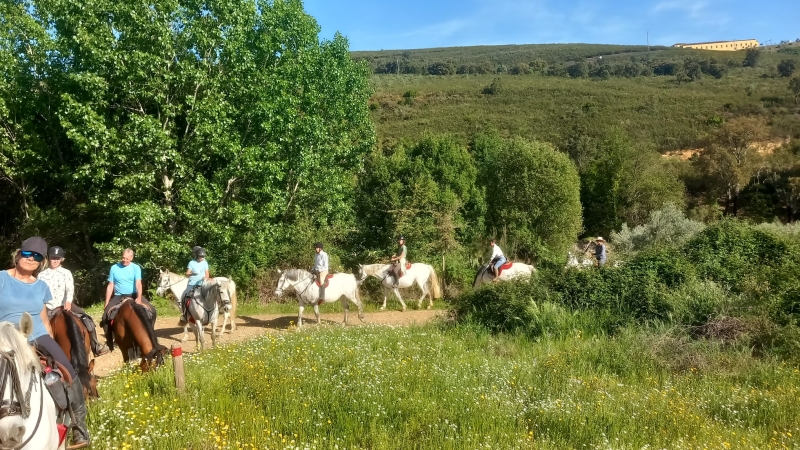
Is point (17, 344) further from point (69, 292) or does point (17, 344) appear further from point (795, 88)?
point (795, 88)

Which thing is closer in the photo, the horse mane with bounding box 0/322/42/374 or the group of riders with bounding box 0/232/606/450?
the horse mane with bounding box 0/322/42/374

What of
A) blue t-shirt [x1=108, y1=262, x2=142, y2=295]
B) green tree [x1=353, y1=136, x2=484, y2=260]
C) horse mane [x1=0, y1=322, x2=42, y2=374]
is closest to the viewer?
horse mane [x1=0, y1=322, x2=42, y2=374]

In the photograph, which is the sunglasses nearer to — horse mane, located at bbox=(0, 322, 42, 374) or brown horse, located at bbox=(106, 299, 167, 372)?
horse mane, located at bbox=(0, 322, 42, 374)

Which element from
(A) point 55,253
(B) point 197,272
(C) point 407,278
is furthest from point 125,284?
(C) point 407,278

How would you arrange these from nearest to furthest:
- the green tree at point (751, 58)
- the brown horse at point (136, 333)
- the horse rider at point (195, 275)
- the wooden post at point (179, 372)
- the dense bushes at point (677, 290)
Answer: the wooden post at point (179, 372)
the brown horse at point (136, 333)
the dense bushes at point (677, 290)
the horse rider at point (195, 275)
the green tree at point (751, 58)

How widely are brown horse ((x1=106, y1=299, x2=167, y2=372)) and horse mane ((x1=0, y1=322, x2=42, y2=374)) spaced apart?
4.71 metres

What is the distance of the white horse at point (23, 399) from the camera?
392cm

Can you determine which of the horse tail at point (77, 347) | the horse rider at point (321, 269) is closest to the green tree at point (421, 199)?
the horse rider at point (321, 269)

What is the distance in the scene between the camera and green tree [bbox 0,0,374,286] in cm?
1548

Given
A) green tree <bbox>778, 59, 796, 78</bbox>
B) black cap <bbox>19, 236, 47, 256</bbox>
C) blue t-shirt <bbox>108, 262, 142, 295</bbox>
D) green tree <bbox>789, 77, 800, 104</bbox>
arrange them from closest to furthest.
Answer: black cap <bbox>19, 236, 47, 256</bbox>
blue t-shirt <bbox>108, 262, 142, 295</bbox>
green tree <bbox>789, 77, 800, 104</bbox>
green tree <bbox>778, 59, 796, 78</bbox>

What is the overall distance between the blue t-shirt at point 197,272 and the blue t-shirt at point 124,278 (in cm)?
246

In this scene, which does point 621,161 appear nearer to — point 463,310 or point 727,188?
point 727,188

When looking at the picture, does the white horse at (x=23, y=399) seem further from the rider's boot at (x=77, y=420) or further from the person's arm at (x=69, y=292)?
the person's arm at (x=69, y=292)

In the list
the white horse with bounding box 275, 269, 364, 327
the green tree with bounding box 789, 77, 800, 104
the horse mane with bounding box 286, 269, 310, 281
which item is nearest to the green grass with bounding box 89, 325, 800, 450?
the white horse with bounding box 275, 269, 364, 327
